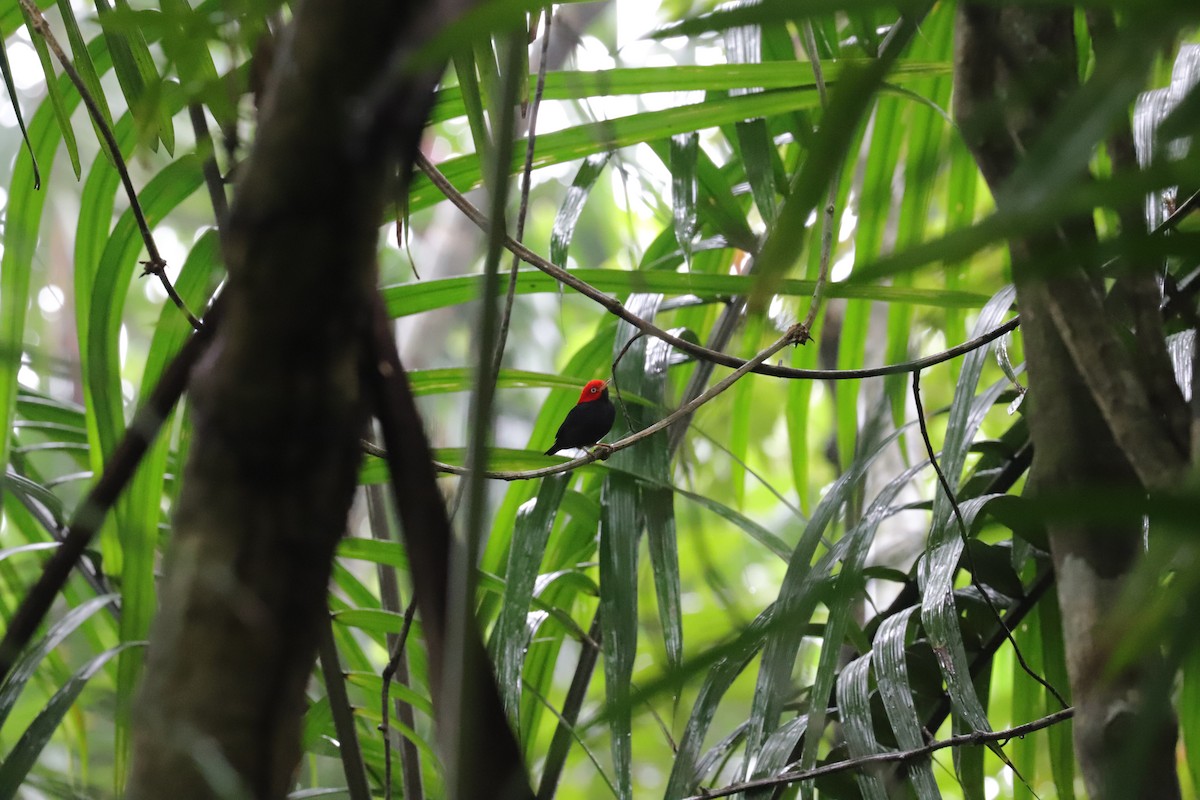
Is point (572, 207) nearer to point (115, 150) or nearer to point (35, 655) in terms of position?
point (115, 150)

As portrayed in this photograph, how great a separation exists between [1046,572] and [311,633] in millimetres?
977

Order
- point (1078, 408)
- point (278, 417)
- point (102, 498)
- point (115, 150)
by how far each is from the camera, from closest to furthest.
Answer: point (278, 417)
point (102, 498)
point (115, 150)
point (1078, 408)

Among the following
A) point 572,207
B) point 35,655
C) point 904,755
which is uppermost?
point 572,207

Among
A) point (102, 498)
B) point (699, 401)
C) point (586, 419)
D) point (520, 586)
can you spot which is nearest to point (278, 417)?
point (102, 498)

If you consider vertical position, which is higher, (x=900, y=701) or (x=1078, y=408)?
(x=1078, y=408)

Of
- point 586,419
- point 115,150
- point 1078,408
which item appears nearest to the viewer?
point 115,150

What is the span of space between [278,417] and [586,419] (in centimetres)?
126

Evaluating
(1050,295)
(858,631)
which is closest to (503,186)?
(1050,295)

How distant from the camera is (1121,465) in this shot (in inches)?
32.3

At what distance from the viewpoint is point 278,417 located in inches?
11.9

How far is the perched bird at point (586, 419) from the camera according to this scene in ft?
5.00

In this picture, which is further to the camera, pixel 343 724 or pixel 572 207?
pixel 572 207

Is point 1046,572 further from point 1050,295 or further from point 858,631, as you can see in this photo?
point 1050,295

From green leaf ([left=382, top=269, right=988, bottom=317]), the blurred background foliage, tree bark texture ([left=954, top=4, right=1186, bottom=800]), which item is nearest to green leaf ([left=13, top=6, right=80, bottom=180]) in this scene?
the blurred background foliage
